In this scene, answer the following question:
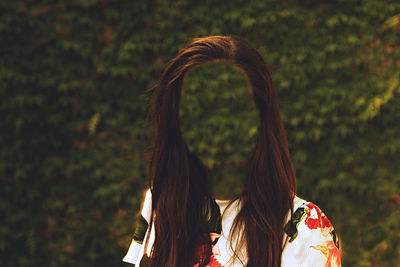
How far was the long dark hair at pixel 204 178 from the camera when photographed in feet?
2.86

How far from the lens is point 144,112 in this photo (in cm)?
293

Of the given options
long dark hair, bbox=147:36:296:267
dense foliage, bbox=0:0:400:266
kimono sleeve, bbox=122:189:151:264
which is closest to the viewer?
long dark hair, bbox=147:36:296:267

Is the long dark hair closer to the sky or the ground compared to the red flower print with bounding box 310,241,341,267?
closer to the sky

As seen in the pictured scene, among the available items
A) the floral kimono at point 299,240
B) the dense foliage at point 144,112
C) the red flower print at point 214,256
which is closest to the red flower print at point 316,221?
the floral kimono at point 299,240

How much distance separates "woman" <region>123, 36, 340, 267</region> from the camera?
88 cm

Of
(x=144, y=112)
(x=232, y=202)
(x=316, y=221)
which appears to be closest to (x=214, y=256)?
(x=232, y=202)

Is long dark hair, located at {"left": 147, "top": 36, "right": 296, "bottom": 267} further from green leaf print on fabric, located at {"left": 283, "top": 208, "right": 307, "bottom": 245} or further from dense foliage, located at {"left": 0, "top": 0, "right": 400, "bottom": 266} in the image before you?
dense foliage, located at {"left": 0, "top": 0, "right": 400, "bottom": 266}

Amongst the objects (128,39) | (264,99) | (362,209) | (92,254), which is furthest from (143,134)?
(264,99)

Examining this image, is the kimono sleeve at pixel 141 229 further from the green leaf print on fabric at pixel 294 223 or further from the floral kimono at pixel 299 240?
the green leaf print on fabric at pixel 294 223

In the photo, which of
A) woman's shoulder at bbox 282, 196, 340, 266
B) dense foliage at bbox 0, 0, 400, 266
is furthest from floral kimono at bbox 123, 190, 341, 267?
dense foliage at bbox 0, 0, 400, 266

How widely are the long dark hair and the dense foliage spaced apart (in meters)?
1.66

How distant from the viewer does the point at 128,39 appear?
2934 mm

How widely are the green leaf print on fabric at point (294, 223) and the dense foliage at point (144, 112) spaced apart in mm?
1753

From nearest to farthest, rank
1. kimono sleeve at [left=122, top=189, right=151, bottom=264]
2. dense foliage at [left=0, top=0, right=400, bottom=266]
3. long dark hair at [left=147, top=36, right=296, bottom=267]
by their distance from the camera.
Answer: long dark hair at [left=147, top=36, right=296, bottom=267], kimono sleeve at [left=122, top=189, right=151, bottom=264], dense foliage at [left=0, top=0, right=400, bottom=266]
